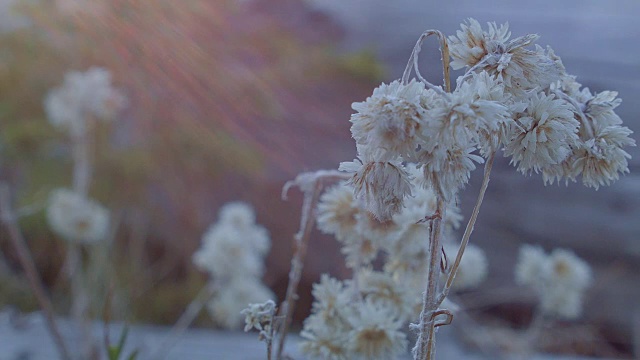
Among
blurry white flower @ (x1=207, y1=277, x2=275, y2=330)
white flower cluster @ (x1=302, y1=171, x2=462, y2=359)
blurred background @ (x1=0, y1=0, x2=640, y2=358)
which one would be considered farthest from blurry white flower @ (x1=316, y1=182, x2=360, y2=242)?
blurred background @ (x1=0, y1=0, x2=640, y2=358)

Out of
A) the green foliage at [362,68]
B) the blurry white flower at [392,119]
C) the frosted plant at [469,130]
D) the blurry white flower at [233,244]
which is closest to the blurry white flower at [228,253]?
the blurry white flower at [233,244]

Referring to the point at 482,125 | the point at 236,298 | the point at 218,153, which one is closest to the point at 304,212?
the point at 482,125

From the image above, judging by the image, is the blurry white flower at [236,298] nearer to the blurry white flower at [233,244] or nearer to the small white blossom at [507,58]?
the blurry white flower at [233,244]

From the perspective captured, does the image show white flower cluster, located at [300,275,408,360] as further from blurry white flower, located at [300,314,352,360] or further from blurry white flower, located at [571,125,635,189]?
blurry white flower, located at [571,125,635,189]

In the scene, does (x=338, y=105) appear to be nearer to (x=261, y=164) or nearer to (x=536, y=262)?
(x=261, y=164)

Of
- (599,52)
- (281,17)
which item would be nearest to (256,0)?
(281,17)

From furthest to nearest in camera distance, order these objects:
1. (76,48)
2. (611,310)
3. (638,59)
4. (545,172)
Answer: (638,59)
(76,48)
(611,310)
(545,172)
